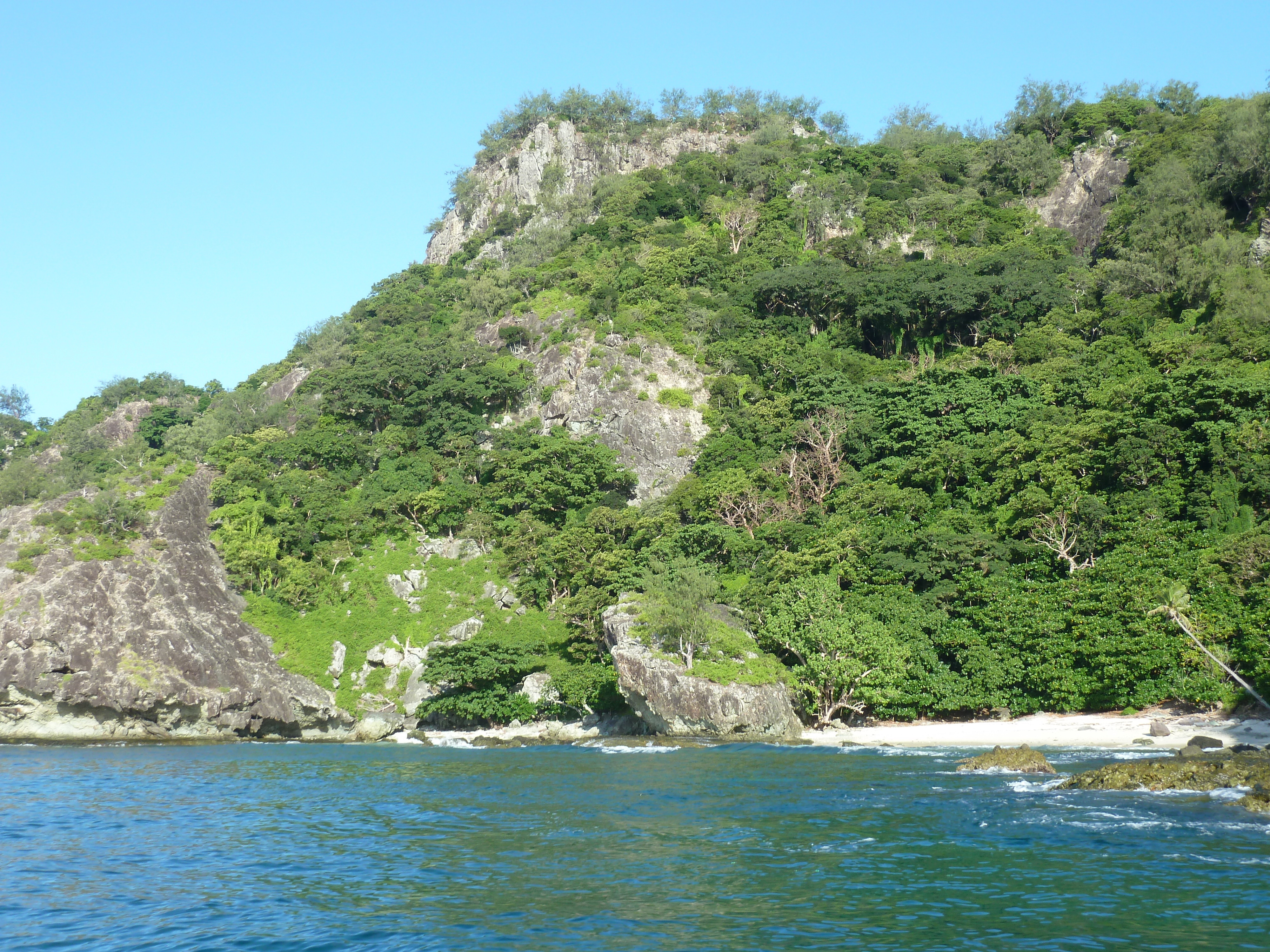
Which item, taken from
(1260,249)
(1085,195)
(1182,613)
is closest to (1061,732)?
(1182,613)

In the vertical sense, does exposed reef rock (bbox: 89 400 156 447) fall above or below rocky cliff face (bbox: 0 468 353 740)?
above

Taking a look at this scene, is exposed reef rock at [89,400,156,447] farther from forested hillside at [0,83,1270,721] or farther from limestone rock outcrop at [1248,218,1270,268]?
limestone rock outcrop at [1248,218,1270,268]

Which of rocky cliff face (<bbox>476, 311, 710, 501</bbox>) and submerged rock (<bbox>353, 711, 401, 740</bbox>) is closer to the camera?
submerged rock (<bbox>353, 711, 401, 740</bbox>)

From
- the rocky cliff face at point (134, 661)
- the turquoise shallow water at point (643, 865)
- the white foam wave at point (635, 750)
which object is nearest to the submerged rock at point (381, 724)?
the rocky cliff face at point (134, 661)

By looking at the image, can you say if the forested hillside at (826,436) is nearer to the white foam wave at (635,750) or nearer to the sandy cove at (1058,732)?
the sandy cove at (1058,732)

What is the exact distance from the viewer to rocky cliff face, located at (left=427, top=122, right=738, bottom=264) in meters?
118

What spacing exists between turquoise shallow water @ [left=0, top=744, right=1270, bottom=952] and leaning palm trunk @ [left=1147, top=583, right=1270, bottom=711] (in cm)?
752

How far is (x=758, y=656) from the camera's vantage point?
46.6 metres

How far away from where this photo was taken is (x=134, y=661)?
5353 centimetres

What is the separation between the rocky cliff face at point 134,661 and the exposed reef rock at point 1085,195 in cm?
8023

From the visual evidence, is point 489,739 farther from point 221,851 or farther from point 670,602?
point 221,851

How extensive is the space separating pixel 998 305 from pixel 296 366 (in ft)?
234

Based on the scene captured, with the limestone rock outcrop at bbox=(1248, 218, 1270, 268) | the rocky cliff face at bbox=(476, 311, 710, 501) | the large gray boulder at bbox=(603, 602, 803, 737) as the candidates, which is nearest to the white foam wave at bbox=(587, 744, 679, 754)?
the large gray boulder at bbox=(603, 602, 803, 737)

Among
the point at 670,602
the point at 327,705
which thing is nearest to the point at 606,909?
the point at 670,602
